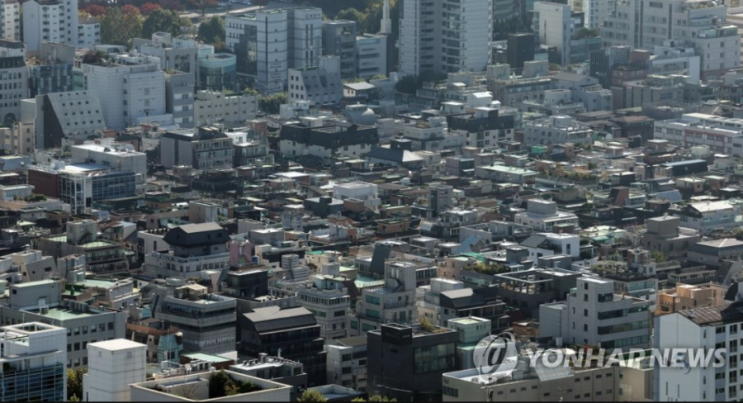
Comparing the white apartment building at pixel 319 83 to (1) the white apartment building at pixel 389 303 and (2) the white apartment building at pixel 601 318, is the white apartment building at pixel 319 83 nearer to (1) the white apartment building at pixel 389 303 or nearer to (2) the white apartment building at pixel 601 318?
(1) the white apartment building at pixel 389 303

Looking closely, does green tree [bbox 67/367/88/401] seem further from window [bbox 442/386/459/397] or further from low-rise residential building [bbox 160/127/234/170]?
low-rise residential building [bbox 160/127/234/170]

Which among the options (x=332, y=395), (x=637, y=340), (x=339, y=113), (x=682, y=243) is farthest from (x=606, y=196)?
(x=332, y=395)

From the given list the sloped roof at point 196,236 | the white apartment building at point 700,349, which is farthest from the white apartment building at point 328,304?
the white apartment building at point 700,349

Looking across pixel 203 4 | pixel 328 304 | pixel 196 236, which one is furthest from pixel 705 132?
pixel 328 304

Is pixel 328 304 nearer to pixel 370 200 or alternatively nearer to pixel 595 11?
pixel 370 200

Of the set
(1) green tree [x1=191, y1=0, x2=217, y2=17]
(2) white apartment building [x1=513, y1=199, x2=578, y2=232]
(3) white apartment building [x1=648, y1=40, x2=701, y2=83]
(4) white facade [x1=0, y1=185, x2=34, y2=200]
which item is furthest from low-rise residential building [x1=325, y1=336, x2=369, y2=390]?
(1) green tree [x1=191, y1=0, x2=217, y2=17]

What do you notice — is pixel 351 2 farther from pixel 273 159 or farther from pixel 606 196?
pixel 606 196
